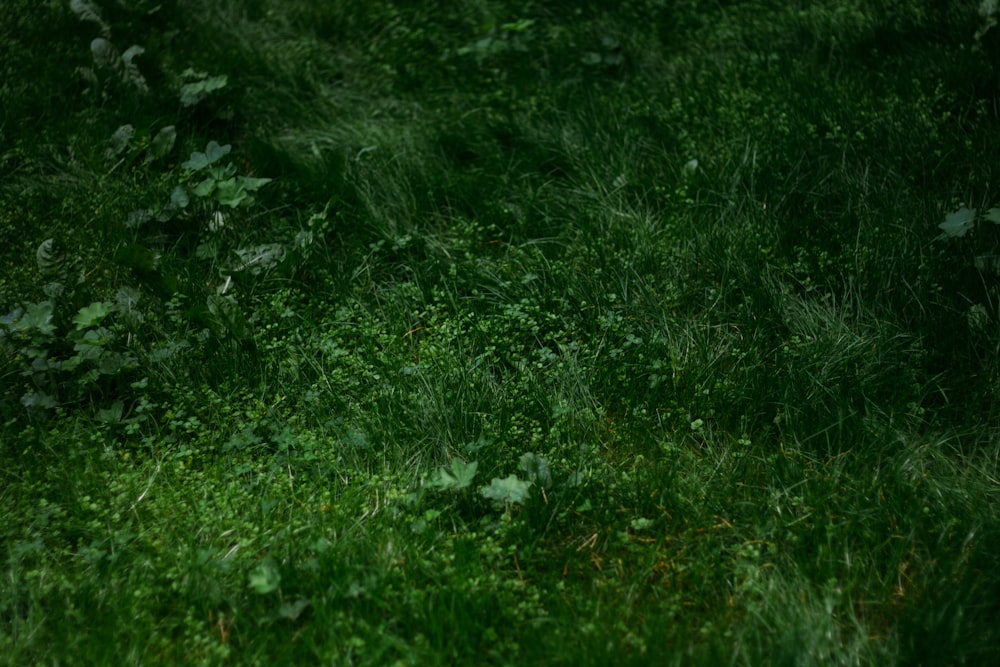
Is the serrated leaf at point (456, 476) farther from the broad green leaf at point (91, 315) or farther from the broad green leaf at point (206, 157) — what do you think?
the broad green leaf at point (206, 157)

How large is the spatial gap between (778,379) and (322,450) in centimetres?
165

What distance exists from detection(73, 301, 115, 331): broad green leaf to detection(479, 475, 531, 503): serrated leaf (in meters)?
1.69

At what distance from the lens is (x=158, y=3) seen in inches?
199

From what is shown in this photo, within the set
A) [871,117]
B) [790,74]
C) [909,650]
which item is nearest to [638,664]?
[909,650]

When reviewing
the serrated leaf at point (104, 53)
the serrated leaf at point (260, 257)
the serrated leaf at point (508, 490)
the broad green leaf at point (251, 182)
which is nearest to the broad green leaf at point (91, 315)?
the serrated leaf at point (260, 257)

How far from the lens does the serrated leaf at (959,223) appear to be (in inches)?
134

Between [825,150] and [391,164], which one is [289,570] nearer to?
[391,164]

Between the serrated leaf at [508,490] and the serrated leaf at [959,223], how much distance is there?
2.00 meters

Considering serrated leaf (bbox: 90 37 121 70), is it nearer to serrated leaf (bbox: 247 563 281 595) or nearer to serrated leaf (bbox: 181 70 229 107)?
serrated leaf (bbox: 181 70 229 107)

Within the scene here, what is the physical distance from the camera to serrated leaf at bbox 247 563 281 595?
96.0 inches

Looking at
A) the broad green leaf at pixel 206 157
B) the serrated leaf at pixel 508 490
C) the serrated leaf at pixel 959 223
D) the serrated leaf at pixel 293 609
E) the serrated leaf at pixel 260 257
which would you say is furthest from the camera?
the broad green leaf at pixel 206 157

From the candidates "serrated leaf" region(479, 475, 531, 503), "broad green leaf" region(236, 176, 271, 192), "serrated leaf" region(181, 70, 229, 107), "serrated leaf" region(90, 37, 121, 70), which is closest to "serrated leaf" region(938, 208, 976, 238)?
"serrated leaf" region(479, 475, 531, 503)

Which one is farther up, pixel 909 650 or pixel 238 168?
pixel 238 168

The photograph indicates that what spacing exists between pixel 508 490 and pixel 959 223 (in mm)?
2143
